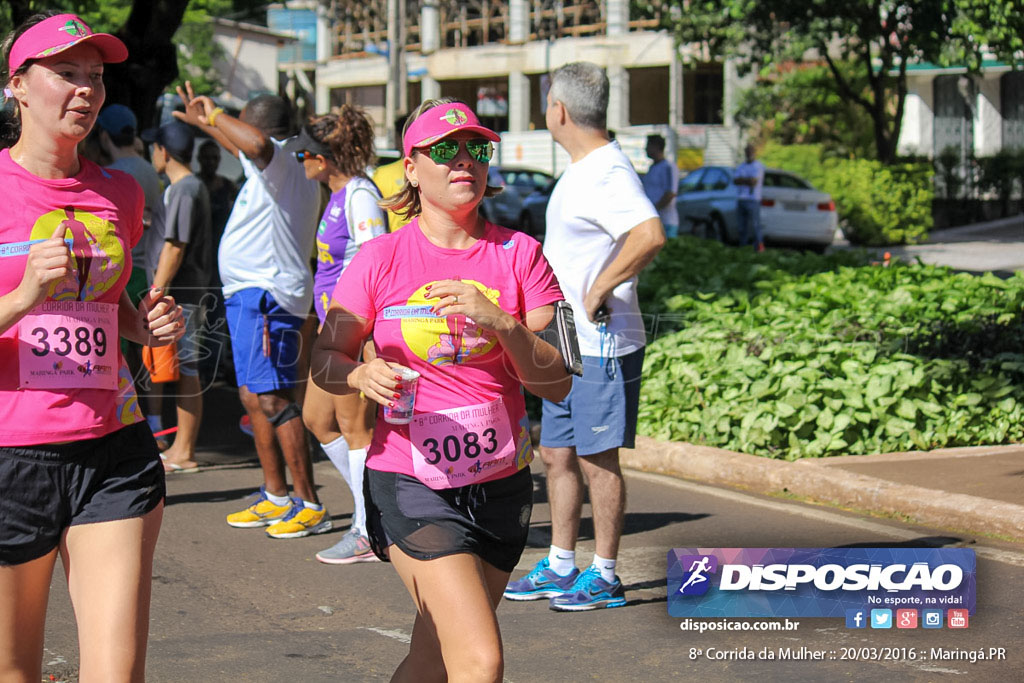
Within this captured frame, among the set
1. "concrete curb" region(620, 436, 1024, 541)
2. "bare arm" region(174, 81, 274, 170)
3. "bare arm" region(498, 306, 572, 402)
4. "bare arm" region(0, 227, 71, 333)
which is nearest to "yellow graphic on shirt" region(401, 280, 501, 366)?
"bare arm" region(498, 306, 572, 402)

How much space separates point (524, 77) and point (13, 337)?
162 ft

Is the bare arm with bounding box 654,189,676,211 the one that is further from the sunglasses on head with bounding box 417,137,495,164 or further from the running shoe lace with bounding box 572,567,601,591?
the sunglasses on head with bounding box 417,137,495,164

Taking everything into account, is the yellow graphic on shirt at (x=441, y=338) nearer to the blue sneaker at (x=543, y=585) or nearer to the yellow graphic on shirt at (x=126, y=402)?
the yellow graphic on shirt at (x=126, y=402)

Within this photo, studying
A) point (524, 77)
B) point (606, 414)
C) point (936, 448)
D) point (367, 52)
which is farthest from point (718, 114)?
point (606, 414)

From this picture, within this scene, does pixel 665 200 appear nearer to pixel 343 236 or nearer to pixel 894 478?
pixel 894 478

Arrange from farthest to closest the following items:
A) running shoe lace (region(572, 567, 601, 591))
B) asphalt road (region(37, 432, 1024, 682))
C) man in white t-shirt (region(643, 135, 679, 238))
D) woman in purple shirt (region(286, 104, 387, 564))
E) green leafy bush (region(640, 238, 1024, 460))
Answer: man in white t-shirt (region(643, 135, 679, 238)) → green leafy bush (region(640, 238, 1024, 460)) → woman in purple shirt (region(286, 104, 387, 564)) → running shoe lace (region(572, 567, 601, 591)) → asphalt road (region(37, 432, 1024, 682))

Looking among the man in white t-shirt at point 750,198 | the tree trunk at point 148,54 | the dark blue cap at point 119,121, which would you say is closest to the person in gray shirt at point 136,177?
the dark blue cap at point 119,121

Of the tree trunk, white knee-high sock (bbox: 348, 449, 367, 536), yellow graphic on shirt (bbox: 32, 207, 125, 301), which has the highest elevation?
the tree trunk

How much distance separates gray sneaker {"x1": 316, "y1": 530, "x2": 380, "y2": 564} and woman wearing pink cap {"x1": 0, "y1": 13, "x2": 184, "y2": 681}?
2.98 metres

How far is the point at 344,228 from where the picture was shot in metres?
6.28

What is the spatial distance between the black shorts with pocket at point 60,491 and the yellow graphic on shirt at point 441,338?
768mm

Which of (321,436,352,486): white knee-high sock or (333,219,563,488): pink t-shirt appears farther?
(321,436,352,486): white knee-high sock

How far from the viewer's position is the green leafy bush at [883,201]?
25516 mm

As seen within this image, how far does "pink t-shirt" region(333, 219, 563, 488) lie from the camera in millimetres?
3443
